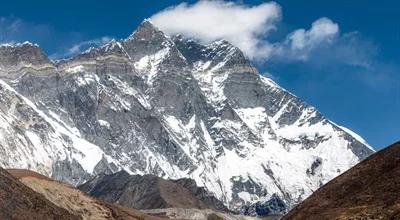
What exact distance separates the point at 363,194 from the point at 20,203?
52.6 metres

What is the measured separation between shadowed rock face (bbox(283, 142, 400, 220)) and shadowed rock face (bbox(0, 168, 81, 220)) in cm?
4013

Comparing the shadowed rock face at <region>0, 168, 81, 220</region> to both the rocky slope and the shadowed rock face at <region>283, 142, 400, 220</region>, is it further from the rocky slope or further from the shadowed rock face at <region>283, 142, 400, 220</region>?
the shadowed rock face at <region>283, 142, 400, 220</region>

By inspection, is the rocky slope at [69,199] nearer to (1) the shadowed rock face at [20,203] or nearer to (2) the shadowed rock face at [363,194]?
(1) the shadowed rock face at [20,203]

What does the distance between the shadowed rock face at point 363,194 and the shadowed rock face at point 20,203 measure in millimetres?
40135

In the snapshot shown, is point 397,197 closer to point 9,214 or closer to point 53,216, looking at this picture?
point 9,214

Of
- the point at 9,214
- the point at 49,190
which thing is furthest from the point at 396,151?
the point at 49,190

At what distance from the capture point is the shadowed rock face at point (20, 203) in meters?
109

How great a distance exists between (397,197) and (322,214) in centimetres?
939

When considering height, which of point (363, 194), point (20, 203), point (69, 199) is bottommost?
point (363, 194)

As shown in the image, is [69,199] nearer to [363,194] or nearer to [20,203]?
[20,203]

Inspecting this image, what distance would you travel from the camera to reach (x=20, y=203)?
113m

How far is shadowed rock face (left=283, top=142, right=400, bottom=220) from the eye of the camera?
6931 cm

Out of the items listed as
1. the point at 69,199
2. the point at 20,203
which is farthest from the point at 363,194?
the point at 69,199

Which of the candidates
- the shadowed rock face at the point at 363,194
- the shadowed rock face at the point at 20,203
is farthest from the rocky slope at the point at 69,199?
the shadowed rock face at the point at 363,194
